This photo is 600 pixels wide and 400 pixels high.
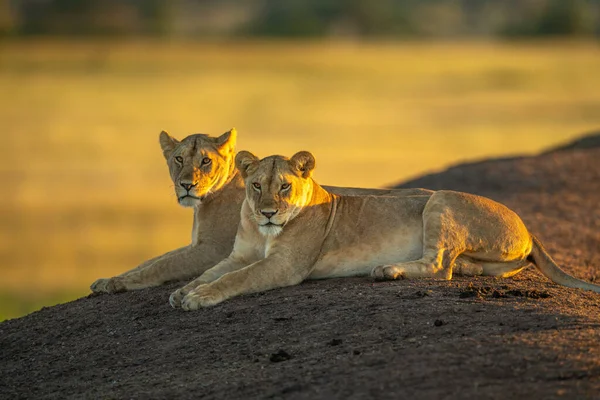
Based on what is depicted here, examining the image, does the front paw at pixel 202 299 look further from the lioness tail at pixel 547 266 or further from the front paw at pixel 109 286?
the lioness tail at pixel 547 266

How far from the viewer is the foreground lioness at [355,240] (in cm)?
885

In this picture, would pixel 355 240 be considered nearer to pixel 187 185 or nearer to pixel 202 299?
pixel 202 299

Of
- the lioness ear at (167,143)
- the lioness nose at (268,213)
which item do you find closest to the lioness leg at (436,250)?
the lioness nose at (268,213)

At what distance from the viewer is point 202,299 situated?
28.7ft

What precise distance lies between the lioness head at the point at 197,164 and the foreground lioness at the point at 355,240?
606mm

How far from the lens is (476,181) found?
15.5 m

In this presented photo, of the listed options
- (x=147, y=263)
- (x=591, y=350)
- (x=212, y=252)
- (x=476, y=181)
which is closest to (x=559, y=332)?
(x=591, y=350)

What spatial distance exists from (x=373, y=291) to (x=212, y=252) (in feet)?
6.34

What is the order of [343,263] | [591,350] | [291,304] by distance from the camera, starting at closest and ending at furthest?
[591,350], [291,304], [343,263]

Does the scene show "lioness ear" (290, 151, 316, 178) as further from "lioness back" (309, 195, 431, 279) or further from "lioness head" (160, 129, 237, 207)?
"lioness head" (160, 129, 237, 207)

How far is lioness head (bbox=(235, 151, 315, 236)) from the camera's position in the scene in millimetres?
8594

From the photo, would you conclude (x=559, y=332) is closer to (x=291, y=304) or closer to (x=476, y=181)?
(x=291, y=304)

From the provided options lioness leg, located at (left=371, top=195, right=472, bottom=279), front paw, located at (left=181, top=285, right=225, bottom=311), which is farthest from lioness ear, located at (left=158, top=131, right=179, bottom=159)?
lioness leg, located at (left=371, top=195, right=472, bottom=279)

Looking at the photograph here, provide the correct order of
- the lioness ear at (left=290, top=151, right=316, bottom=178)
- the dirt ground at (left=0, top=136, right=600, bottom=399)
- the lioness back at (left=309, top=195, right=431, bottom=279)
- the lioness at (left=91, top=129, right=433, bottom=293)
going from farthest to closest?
the lioness at (left=91, top=129, right=433, bottom=293)
the lioness back at (left=309, top=195, right=431, bottom=279)
the lioness ear at (left=290, top=151, right=316, bottom=178)
the dirt ground at (left=0, top=136, right=600, bottom=399)
